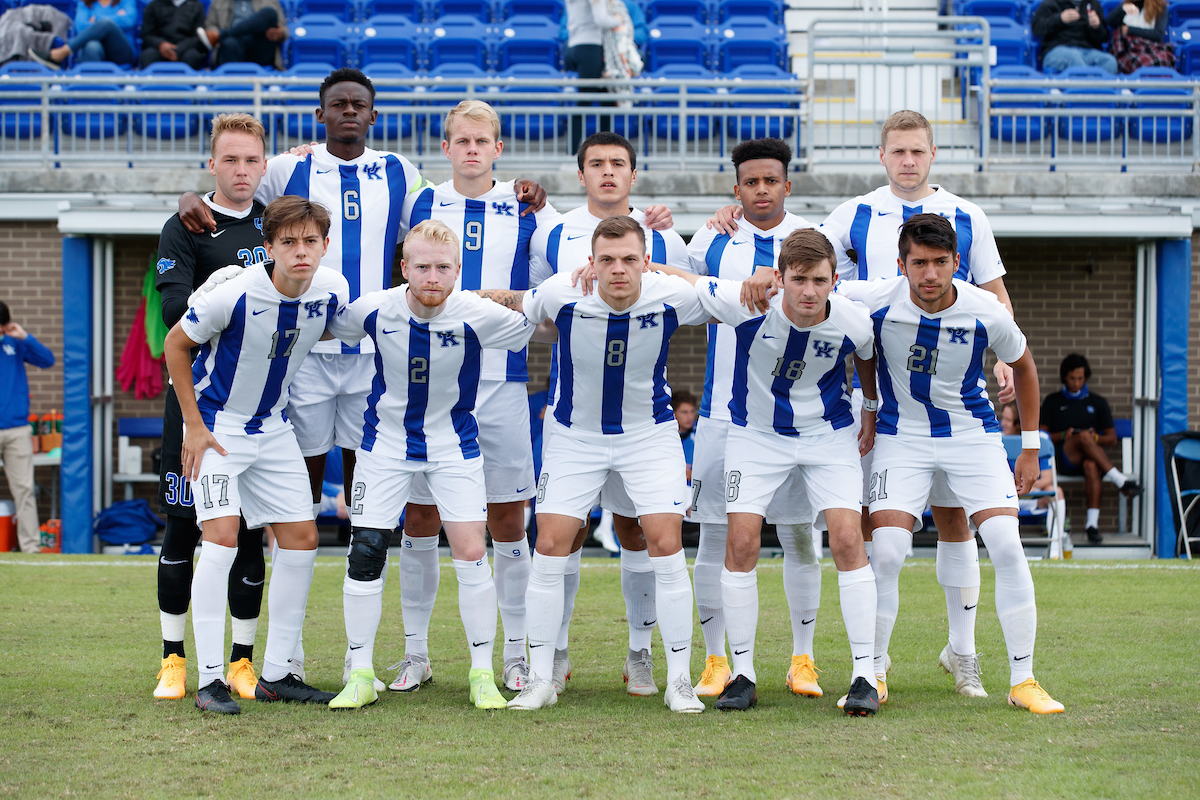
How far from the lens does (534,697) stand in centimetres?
435

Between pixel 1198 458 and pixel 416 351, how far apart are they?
8.16 metres

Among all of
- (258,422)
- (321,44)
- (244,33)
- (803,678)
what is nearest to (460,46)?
(321,44)

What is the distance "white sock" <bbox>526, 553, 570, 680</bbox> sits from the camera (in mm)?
4398

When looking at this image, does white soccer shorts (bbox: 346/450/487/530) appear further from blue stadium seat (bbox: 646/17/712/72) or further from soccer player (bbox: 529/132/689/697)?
blue stadium seat (bbox: 646/17/712/72)

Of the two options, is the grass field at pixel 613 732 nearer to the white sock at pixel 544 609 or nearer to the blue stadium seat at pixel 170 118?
the white sock at pixel 544 609

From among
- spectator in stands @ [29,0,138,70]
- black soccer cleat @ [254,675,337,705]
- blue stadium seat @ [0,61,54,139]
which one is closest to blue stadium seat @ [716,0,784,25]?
spectator in stands @ [29,0,138,70]

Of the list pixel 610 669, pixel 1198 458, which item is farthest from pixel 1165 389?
pixel 610 669

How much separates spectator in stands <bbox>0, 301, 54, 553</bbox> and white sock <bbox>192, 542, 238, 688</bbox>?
22.7 feet

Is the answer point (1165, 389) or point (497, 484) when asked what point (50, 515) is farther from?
point (1165, 389)

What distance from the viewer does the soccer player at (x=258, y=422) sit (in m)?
4.29

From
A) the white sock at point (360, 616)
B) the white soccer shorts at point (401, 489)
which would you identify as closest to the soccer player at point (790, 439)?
the white soccer shorts at point (401, 489)

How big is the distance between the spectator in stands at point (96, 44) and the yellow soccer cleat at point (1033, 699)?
12025 millimetres

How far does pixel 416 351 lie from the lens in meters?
4.41

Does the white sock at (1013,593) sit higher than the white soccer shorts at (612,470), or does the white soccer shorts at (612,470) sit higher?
the white soccer shorts at (612,470)
